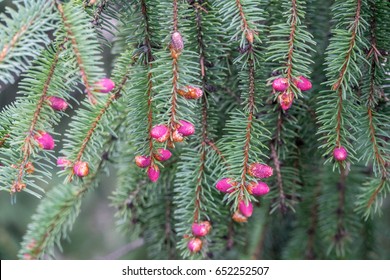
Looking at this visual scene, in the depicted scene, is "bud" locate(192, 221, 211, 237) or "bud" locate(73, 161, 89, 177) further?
"bud" locate(192, 221, 211, 237)

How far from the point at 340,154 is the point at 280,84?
18 centimetres

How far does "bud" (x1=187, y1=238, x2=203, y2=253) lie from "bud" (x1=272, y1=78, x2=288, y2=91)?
379mm

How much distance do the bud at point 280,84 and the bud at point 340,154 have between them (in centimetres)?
16

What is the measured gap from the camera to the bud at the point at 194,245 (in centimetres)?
108

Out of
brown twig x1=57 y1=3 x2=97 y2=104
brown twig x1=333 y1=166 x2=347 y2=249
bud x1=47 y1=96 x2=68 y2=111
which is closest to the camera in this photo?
brown twig x1=57 y1=3 x2=97 y2=104

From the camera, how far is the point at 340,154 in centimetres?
96

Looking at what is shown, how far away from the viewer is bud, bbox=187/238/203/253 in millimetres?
1080

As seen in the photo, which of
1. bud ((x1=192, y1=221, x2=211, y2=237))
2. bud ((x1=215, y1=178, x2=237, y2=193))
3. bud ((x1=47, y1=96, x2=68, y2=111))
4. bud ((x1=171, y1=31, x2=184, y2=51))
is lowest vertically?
bud ((x1=192, y1=221, x2=211, y2=237))

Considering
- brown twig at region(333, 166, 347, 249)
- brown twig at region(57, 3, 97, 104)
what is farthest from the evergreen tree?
brown twig at region(333, 166, 347, 249)

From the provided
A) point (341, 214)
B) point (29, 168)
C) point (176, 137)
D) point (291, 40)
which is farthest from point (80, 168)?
point (341, 214)

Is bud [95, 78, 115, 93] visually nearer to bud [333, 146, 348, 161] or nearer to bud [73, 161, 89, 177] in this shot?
bud [73, 161, 89, 177]

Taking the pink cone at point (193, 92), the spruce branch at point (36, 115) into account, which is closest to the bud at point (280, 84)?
the pink cone at point (193, 92)

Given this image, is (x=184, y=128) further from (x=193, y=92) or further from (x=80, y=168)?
(x=80, y=168)

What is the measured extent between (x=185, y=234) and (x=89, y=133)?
0.31m
